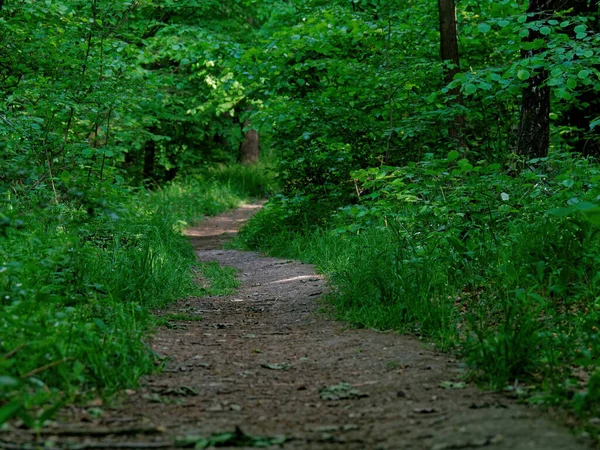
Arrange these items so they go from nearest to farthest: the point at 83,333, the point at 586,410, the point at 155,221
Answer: the point at 586,410, the point at 83,333, the point at 155,221

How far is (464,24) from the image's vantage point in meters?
9.77

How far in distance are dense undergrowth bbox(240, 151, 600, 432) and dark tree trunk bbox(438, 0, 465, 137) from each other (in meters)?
1.86

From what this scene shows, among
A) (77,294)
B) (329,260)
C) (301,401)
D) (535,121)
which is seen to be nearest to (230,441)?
(301,401)

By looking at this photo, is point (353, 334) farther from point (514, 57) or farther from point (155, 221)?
point (514, 57)

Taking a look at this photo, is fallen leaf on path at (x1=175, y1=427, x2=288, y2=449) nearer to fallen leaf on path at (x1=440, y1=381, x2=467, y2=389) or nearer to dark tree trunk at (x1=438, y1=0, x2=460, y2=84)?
fallen leaf on path at (x1=440, y1=381, x2=467, y2=389)

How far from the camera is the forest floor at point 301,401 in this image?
2566mm

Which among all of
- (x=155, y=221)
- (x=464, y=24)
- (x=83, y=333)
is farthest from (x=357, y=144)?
(x=83, y=333)

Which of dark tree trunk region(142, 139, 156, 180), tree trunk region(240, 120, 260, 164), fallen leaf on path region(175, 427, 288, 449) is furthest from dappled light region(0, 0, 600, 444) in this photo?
tree trunk region(240, 120, 260, 164)

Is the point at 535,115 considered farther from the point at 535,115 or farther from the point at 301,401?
the point at 301,401

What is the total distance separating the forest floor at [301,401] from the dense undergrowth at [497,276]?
22 centimetres

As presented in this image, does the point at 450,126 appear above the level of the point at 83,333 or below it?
above

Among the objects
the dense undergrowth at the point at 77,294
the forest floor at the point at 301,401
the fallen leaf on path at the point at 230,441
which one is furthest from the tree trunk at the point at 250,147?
the fallen leaf on path at the point at 230,441

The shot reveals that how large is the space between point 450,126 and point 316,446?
23.8 ft

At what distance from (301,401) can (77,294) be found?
2.22m
